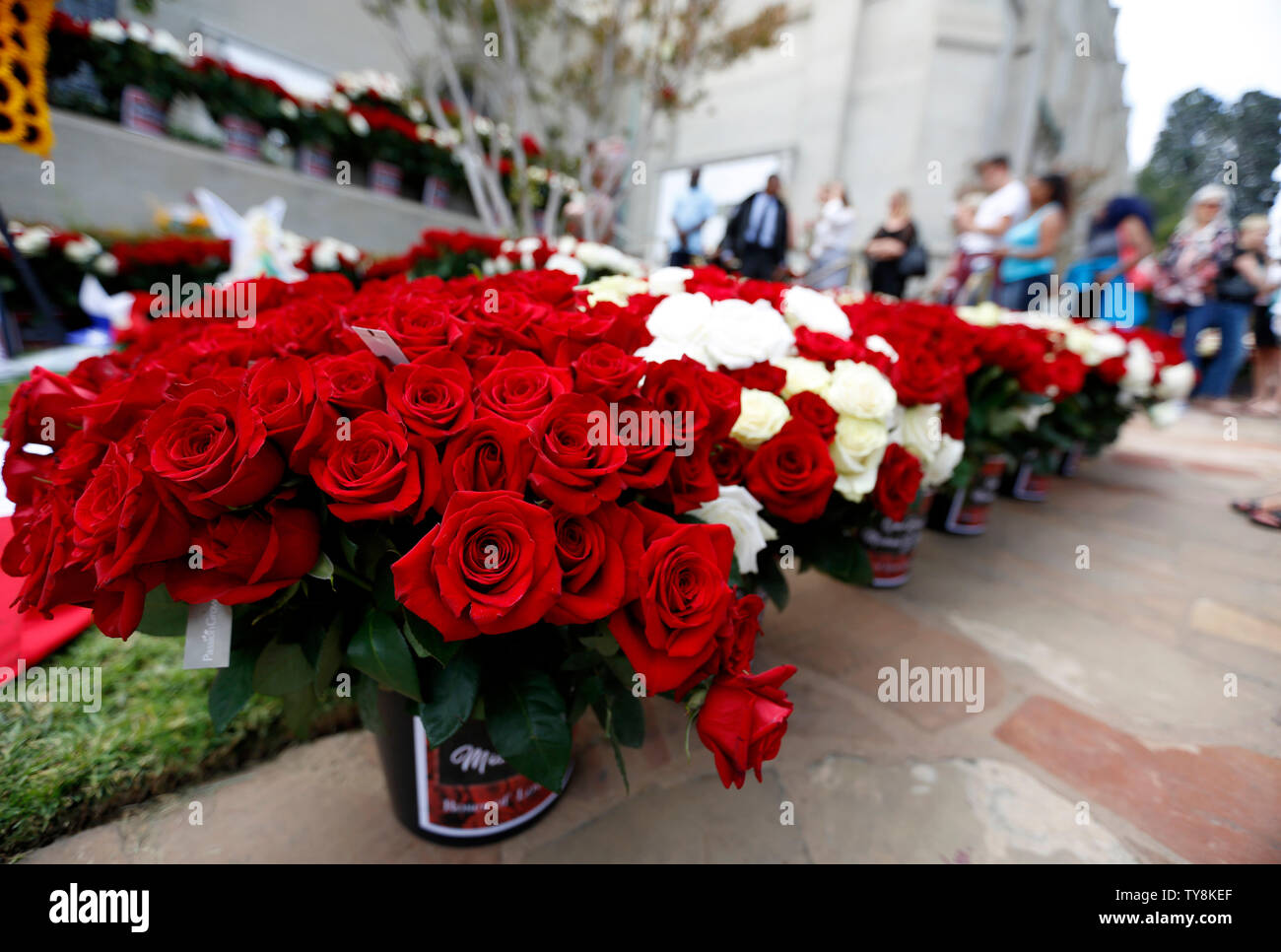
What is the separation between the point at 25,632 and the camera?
1457mm

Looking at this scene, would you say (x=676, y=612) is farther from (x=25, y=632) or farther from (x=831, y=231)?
(x=831, y=231)

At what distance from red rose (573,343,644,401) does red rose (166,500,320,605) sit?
0.40 metres

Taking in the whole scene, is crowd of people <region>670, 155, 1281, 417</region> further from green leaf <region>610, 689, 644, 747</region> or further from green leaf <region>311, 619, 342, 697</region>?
green leaf <region>311, 619, 342, 697</region>

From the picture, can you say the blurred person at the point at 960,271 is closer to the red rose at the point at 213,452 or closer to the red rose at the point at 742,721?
the red rose at the point at 742,721

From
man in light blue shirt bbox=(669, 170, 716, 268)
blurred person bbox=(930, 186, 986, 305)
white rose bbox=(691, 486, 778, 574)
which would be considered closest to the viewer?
white rose bbox=(691, 486, 778, 574)

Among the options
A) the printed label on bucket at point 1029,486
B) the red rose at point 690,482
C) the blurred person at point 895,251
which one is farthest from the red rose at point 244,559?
the blurred person at point 895,251

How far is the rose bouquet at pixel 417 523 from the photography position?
2.06 feet

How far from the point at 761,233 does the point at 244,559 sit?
557cm

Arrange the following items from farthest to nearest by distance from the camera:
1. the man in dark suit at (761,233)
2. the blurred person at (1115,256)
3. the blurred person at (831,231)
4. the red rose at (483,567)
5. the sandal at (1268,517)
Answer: the blurred person at (831,231) → the man in dark suit at (761,233) → the blurred person at (1115,256) → the sandal at (1268,517) → the red rose at (483,567)

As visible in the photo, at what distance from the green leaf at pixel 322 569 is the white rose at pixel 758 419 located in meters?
0.64

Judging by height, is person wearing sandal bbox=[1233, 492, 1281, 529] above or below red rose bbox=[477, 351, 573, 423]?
below

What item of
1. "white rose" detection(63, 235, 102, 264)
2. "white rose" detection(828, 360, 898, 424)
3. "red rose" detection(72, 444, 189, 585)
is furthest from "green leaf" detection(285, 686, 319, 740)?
"white rose" detection(63, 235, 102, 264)

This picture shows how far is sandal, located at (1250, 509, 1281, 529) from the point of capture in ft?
9.70
